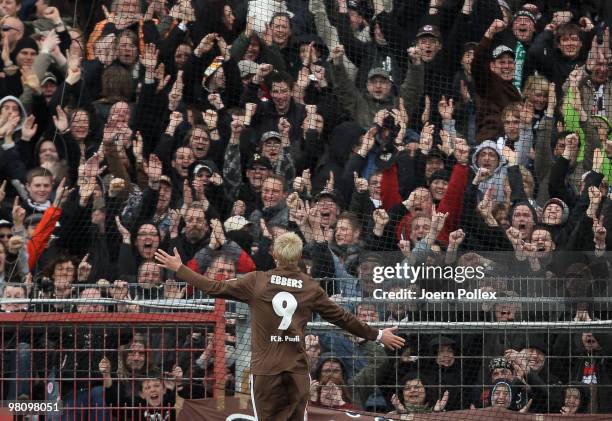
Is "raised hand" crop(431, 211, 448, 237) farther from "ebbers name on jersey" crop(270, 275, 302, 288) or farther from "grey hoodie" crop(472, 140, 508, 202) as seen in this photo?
"ebbers name on jersey" crop(270, 275, 302, 288)

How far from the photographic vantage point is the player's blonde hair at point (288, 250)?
785 centimetres

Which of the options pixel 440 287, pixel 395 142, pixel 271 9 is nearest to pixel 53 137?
pixel 271 9

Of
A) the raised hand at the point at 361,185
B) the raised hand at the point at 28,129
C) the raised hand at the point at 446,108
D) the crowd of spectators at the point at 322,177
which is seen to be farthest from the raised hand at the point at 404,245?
the raised hand at the point at 28,129

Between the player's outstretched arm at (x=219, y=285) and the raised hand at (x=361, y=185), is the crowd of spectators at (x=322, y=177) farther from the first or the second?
the player's outstretched arm at (x=219, y=285)

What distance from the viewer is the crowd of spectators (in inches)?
398

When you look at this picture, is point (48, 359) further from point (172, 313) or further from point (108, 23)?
point (108, 23)

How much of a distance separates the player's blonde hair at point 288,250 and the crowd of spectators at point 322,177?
2.12 meters

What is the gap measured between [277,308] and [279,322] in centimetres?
9

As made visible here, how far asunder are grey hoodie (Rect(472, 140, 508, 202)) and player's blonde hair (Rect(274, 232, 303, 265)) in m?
4.39

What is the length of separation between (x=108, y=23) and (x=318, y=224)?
376 centimetres

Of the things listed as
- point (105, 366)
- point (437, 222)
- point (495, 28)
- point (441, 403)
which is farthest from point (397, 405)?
point (495, 28)

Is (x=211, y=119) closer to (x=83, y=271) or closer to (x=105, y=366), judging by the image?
(x=83, y=271)

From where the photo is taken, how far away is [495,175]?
1220 cm

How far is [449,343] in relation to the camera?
1014cm
